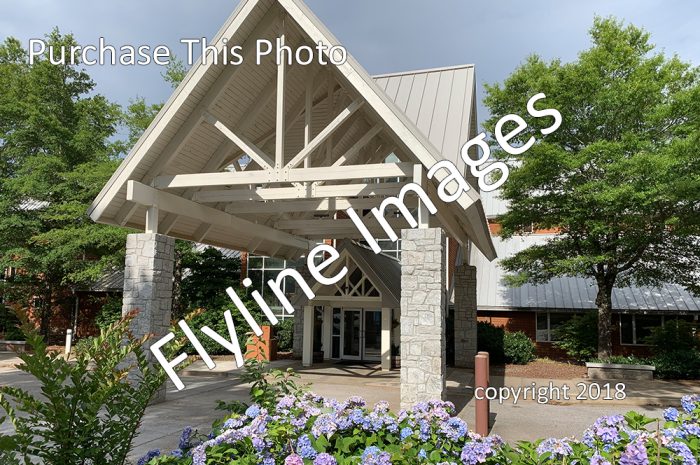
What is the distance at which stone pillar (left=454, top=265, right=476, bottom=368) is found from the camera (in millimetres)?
16312

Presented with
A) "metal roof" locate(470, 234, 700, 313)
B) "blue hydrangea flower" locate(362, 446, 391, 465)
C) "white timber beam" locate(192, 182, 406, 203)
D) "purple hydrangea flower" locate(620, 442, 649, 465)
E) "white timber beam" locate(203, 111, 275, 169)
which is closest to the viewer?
"purple hydrangea flower" locate(620, 442, 649, 465)

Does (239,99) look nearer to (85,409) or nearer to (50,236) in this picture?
(85,409)

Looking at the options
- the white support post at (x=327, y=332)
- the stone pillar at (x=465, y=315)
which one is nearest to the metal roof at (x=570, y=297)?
the stone pillar at (x=465, y=315)

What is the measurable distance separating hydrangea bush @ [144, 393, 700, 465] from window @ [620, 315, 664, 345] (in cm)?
1688

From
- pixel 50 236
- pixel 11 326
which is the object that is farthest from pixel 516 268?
pixel 11 326

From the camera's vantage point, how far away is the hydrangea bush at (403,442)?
354 centimetres

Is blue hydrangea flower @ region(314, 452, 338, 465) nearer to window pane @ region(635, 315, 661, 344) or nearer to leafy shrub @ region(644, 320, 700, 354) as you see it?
leafy shrub @ region(644, 320, 700, 354)

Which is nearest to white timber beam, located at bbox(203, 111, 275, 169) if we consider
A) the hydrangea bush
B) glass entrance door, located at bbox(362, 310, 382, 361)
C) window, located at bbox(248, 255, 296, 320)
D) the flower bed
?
the hydrangea bush

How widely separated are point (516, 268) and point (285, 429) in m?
14.3

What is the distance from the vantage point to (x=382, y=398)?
420 inches

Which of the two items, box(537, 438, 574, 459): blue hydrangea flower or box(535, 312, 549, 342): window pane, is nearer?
box(537, 438, 574, 459): blue hydrangea flower

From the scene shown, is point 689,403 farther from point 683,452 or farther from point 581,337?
point 581,337

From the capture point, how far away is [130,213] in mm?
10367

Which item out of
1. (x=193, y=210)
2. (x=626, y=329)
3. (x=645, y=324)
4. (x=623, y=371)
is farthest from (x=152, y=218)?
(x=645, y=324)
